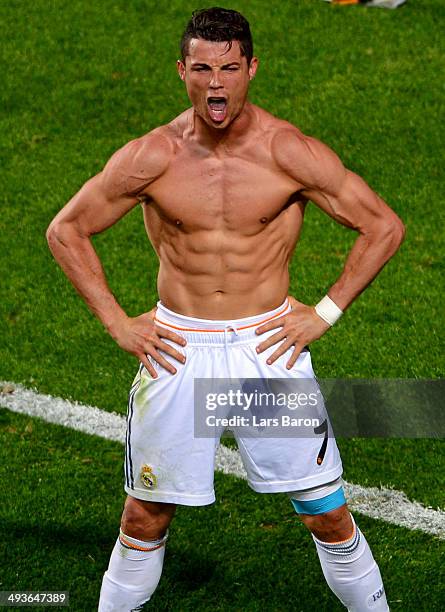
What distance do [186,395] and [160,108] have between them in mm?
6973

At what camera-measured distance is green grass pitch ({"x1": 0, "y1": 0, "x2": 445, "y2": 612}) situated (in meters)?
7.12

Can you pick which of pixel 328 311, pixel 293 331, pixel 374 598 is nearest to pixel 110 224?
pixel 293 331

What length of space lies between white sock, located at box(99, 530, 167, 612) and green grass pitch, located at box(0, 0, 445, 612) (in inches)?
20.1

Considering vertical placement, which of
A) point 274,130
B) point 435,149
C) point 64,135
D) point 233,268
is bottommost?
point 64,135

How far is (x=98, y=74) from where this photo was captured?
43.1 ft

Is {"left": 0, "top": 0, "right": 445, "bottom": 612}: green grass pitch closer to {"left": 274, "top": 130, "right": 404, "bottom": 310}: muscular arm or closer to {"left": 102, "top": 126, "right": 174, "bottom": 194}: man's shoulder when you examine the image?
{"left": 274, "top": 130, "right": 404, "bottom": 310}: muscular arm

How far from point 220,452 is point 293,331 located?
224 centimetres

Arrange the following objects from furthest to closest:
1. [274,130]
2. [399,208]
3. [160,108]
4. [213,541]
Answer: [160,108] < [399,208] < [213,541] < [274,130]

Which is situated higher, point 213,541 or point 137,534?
point 137,534

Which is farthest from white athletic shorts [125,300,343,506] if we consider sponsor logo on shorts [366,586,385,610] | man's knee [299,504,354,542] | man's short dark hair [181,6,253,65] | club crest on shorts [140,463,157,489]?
man's short dark hair [181,6,253,65]

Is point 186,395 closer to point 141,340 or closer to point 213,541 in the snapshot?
point 141,340

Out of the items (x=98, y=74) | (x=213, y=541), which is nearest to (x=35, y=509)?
(x=213, y=541)

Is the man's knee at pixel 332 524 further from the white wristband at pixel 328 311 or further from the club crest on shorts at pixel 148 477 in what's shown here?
the white wristband at pixel 328 311

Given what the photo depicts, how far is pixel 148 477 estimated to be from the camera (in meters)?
6.06
